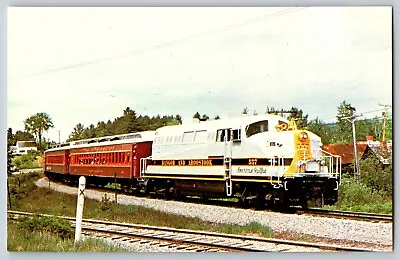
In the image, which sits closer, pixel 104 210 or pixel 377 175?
pixel 377 175

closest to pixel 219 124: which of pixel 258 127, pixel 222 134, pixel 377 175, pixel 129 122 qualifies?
pixel 222 134

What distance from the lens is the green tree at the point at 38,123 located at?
490 centimetres

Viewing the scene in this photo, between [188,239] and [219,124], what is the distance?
759mm

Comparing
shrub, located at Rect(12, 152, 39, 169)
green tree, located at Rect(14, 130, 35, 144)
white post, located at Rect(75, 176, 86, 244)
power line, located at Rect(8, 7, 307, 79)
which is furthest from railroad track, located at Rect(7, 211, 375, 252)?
power line, located at Rect(8, 7, 307, 79)

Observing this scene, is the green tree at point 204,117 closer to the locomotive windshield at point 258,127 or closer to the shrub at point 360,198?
the locomotive windshield at point 258,127

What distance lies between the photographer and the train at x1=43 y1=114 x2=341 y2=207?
4.86 m

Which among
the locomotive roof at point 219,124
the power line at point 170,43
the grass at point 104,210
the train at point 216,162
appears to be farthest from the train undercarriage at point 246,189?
the power line at point 170,43

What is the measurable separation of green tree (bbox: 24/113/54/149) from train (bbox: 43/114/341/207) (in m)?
0.18

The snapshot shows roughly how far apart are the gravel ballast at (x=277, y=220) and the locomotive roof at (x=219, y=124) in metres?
0.50

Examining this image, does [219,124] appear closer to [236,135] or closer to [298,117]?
[236,135]

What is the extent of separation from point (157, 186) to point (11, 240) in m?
1.01

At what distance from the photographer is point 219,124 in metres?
4.93

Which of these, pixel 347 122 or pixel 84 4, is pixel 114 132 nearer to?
pixel 84 4

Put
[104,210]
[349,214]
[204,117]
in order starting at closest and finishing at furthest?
[349,214], [204,117], [104,210]
